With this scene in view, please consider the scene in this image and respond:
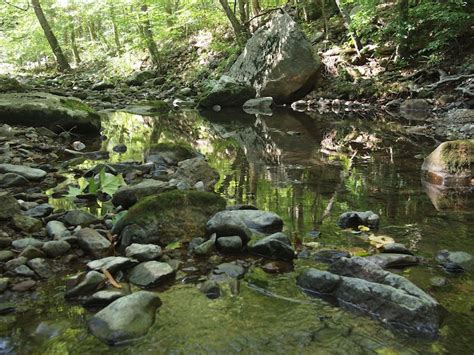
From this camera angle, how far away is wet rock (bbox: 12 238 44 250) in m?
3.21

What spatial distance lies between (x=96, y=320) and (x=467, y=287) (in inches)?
84.7

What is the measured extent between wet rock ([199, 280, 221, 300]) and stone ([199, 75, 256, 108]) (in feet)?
40.8

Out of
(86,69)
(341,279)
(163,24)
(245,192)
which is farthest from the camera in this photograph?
(86,69)

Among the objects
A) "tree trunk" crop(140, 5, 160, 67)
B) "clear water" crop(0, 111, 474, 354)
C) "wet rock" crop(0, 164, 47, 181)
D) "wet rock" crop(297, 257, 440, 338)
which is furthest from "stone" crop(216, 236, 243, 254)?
"tree trunk" crop(140, 5, 160, 67)

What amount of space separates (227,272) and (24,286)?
1.23 m

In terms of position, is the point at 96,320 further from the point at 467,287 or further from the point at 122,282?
the point at 467,287

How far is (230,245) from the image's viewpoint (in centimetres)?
336

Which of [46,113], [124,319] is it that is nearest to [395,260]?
[124,319]

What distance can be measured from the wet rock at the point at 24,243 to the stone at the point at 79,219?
0.49 m

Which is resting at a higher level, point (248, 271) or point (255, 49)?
point (255, 49)

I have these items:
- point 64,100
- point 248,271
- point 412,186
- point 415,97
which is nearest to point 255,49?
point 415,97

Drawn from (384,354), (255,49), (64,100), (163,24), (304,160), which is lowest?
(384,354)

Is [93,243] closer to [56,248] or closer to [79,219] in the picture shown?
[56,248]

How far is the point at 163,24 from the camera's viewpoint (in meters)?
23.6
